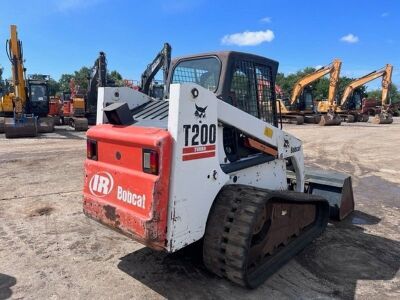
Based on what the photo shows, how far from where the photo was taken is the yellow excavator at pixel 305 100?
91.2ft

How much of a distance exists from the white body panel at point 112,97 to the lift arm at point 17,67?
1387cm

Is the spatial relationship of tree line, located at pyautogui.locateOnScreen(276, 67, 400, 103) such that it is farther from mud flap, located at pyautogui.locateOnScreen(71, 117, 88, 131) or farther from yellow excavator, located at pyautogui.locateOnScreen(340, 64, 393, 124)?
mud flap, located at pyautogui.locateOnScreen(71, 117, 88, 131)

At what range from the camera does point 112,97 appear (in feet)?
12.8

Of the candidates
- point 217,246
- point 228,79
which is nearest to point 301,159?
point 228,79

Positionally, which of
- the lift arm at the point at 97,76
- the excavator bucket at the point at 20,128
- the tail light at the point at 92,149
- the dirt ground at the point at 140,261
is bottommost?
the dirt ground at the point at 140,261

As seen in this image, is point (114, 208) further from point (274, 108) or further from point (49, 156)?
point (49, 156)

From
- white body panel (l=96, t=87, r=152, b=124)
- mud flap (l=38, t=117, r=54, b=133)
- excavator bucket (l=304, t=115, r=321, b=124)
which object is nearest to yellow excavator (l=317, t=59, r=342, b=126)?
excavator bucket (l=304, t=115, r=321, b=124)

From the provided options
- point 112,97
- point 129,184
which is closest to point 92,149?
point 112,97

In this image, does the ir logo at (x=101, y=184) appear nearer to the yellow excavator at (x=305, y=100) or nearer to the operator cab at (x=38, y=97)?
the operator cab at (x=38, y=97)

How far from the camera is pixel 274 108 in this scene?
14.8 feet

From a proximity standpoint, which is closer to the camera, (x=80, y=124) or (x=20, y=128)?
(x=20, y=128)

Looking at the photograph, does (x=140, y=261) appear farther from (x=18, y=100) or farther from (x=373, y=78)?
(x=373, y=78)

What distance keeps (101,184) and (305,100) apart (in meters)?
27.5

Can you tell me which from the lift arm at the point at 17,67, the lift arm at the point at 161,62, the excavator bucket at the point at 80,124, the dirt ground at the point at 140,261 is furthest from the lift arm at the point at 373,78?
the dirt ground at the point at 140,261
